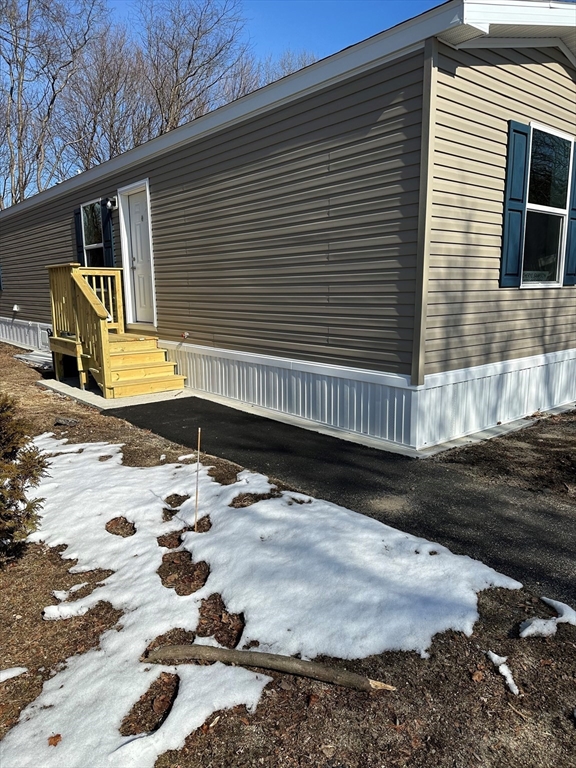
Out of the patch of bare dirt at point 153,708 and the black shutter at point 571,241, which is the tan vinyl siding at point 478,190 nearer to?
the black shutter at point 571,241

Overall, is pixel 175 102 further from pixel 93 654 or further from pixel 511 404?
pixel 93 654

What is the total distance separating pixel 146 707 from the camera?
6.07 ft

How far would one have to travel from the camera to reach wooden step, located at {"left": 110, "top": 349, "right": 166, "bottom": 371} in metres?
6.91

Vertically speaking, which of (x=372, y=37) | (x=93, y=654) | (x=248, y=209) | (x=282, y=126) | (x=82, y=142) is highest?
(x=82, y=142)

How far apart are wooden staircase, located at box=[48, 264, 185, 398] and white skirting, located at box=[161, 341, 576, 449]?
81cm

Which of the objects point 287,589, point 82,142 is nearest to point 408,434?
point 287,589

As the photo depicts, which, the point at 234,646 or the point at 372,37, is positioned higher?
the point at 372,37

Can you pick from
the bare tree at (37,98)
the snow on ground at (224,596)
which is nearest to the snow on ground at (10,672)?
the snow on ground at (224,596)

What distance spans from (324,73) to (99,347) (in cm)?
388

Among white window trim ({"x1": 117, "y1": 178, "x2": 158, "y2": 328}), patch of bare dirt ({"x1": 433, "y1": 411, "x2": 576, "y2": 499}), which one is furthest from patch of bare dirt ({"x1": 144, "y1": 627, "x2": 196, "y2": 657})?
white window trim ({"x1": 117, "y1": 178, "x2": 158, "y2": 328})

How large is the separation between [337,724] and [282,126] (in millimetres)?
5124

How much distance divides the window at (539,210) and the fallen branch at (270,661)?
4.08 m

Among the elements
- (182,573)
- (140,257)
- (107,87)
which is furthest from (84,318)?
(107,87)

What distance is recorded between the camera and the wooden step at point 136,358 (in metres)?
6.91
